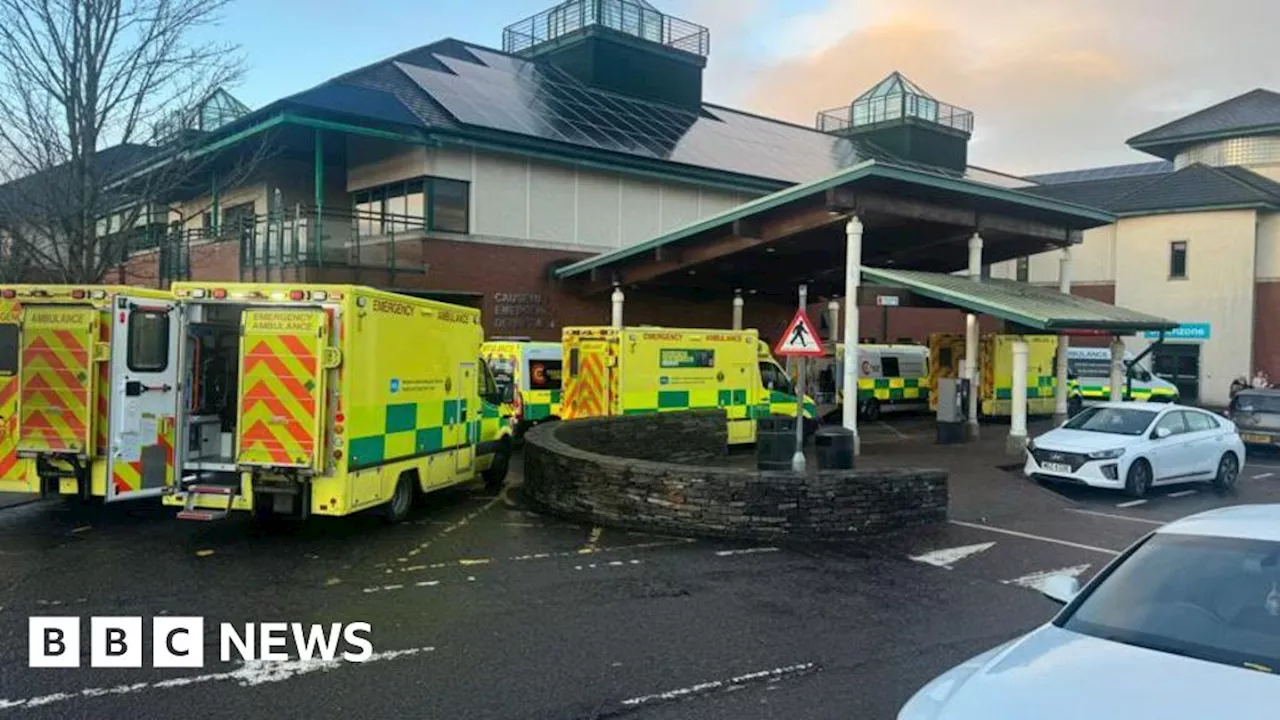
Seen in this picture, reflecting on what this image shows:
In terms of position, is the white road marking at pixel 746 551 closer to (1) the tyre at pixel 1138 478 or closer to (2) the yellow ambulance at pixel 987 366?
(1) the tyre at pixel 1138 478

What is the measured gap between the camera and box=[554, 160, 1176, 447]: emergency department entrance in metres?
18.2

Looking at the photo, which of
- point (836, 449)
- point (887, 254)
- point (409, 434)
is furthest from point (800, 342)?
point (887, 254)

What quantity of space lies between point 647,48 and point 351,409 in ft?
93.5

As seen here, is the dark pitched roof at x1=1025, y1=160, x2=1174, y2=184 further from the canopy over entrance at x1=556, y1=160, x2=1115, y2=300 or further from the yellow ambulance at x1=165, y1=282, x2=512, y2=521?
the yellow ambulance at x1=165, y1=282, x2=512, y2=521

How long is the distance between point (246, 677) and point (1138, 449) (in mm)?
12717

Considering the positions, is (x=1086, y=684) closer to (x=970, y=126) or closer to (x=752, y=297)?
(x=752, y=297)

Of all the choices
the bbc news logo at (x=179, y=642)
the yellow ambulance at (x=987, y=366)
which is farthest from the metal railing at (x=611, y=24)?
the bbc news logo at (x=179, y=642)

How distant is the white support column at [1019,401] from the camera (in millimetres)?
18328

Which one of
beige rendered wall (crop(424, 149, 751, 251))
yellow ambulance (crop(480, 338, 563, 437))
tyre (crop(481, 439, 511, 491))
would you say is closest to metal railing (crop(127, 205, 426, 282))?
beige rendered wall (crop(424, 149, 751, 251))

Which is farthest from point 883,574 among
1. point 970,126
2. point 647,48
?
point 970,126

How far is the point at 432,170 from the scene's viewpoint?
23.5 m

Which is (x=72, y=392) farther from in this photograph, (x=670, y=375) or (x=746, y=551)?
(x=670, y=375)

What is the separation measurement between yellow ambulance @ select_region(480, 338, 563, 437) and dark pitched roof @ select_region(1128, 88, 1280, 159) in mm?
35224

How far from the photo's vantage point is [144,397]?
9.85 meters
